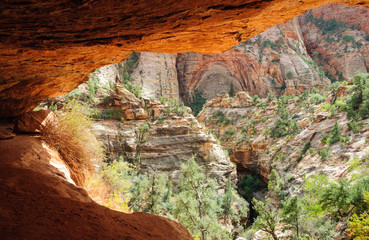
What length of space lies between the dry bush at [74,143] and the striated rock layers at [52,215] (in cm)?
158

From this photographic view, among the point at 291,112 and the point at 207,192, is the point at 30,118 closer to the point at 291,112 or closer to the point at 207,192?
the point at 207,192

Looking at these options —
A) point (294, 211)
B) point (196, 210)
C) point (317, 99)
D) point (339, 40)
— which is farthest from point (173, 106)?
point (339, 40)

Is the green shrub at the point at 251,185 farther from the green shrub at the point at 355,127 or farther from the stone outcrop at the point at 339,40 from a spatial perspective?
the stone outcrop at the point at 339,40

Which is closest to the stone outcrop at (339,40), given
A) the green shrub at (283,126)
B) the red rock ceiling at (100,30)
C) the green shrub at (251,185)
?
the green shrub at (283,126)

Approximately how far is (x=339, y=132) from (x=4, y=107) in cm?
2308

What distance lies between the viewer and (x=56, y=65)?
4375 millimetres

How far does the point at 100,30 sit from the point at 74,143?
3736 mm

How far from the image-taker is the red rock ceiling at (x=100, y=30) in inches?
104

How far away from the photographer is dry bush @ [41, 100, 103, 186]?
16.9 ft

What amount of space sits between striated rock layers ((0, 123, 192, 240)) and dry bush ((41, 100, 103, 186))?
1582 mm

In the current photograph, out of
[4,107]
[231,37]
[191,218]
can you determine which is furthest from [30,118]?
[191,218]

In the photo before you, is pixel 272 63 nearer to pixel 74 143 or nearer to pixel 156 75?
pixel 156 75

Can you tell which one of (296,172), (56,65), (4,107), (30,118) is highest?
(56,65)

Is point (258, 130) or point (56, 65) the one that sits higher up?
point (56, 65)
